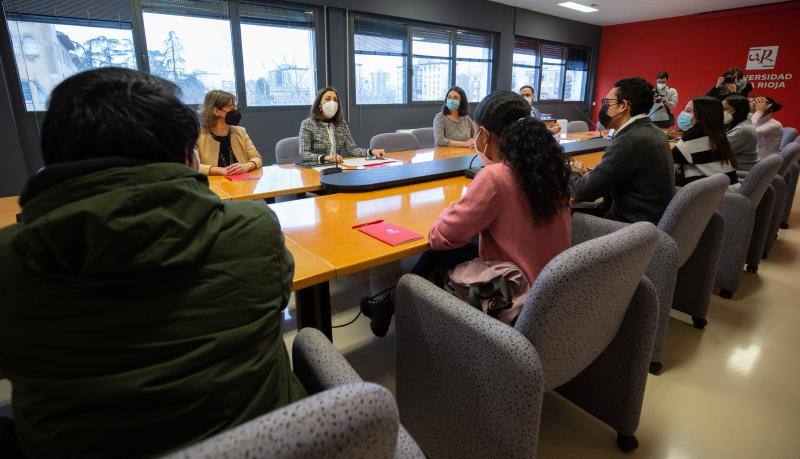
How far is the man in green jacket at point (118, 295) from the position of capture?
1.80 ft

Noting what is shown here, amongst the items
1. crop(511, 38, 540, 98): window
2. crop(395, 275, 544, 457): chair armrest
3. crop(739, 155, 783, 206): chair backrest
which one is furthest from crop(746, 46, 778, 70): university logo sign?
crop(395, 275, 544, 457): chair armrest

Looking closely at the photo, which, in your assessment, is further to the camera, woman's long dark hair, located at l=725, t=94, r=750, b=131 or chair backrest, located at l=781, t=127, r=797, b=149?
chair backrest, located at l=781, t=127, r=797, b=149

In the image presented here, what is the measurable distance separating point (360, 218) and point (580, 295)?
893 millimetres

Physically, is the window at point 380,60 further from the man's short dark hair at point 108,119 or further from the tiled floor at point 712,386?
the man's short dark hair at point 108,119

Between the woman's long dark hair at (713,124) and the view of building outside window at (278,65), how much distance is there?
399cm

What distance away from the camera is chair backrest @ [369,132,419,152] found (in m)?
3.54

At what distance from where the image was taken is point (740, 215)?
7.45 feet

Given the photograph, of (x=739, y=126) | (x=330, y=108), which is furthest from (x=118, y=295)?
(x=739, y=126)

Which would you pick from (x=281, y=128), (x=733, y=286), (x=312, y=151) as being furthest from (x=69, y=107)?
(x=281, y=128)

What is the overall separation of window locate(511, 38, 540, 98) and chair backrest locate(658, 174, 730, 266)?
19.9 feet

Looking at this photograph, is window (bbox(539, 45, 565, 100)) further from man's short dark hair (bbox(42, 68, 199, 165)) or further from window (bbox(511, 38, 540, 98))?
man's short dark hair (bbox(42, 68, 199, 165))

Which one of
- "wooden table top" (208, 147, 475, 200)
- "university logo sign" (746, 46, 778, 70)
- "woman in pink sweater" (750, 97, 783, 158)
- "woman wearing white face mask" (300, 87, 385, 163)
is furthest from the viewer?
"university logo sign" (746, 46, 778, 70)

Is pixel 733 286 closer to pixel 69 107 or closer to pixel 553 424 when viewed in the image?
pixel 553 424

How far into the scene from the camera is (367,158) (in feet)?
10.00
